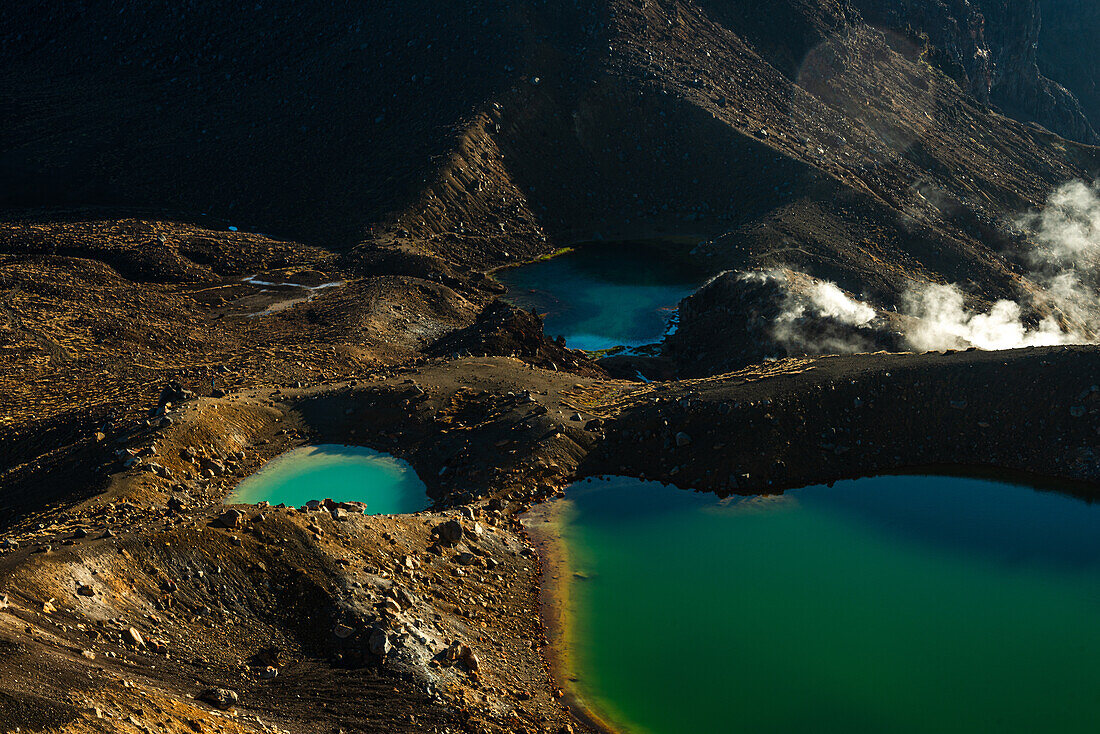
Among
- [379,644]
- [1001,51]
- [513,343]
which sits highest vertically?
[1001,51]

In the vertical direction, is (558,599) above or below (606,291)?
below

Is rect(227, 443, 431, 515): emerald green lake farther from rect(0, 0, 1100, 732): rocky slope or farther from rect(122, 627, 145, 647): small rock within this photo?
rect(122, 627, 145, 647): small rock

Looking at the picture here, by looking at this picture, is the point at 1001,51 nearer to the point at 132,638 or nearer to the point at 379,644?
the point at 379,644

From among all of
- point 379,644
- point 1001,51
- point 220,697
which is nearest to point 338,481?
point 379,644

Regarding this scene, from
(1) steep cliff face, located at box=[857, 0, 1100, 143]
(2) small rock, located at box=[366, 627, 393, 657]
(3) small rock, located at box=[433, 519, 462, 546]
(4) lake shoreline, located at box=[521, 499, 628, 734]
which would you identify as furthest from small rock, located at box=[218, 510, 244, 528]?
(1) steep cliff face, located at box=[857, 0, 1100, 143]

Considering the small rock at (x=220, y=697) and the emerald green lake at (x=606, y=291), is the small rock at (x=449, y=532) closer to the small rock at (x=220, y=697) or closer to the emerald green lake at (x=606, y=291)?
the small rock at (x=220, y=697)

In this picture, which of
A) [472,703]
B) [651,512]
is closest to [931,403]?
[651,512]
